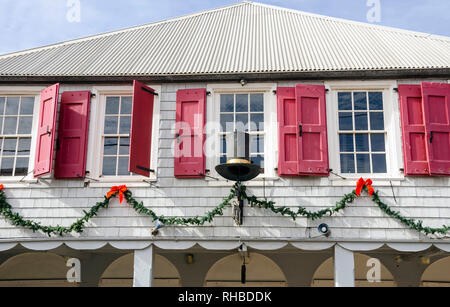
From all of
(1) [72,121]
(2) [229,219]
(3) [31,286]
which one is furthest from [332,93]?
(3) [31,286]

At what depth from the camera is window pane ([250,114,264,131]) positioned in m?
10.5

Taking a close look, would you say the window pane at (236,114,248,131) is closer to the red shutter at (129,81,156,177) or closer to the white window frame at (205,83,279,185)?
the white window frame at (205,83,279,185)

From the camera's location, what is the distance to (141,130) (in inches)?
394

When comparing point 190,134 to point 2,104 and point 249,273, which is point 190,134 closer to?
point 249,273

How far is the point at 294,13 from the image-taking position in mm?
14492

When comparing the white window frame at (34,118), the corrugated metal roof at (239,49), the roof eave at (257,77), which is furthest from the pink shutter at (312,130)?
the white window frame at (34,118)

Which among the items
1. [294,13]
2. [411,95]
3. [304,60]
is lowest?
[411,95]

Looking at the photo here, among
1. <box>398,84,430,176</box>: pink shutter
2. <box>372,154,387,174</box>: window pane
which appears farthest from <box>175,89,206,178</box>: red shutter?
<box>398,84,430,176</box>: pink shutter

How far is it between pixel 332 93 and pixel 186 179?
128 inches

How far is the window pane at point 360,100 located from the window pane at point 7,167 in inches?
264

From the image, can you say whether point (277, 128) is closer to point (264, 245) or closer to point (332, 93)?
point (332, 93)

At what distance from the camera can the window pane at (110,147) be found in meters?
10.5

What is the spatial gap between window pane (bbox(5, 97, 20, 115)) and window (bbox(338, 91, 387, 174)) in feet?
20.8

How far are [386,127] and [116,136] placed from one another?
5140 millimetres
